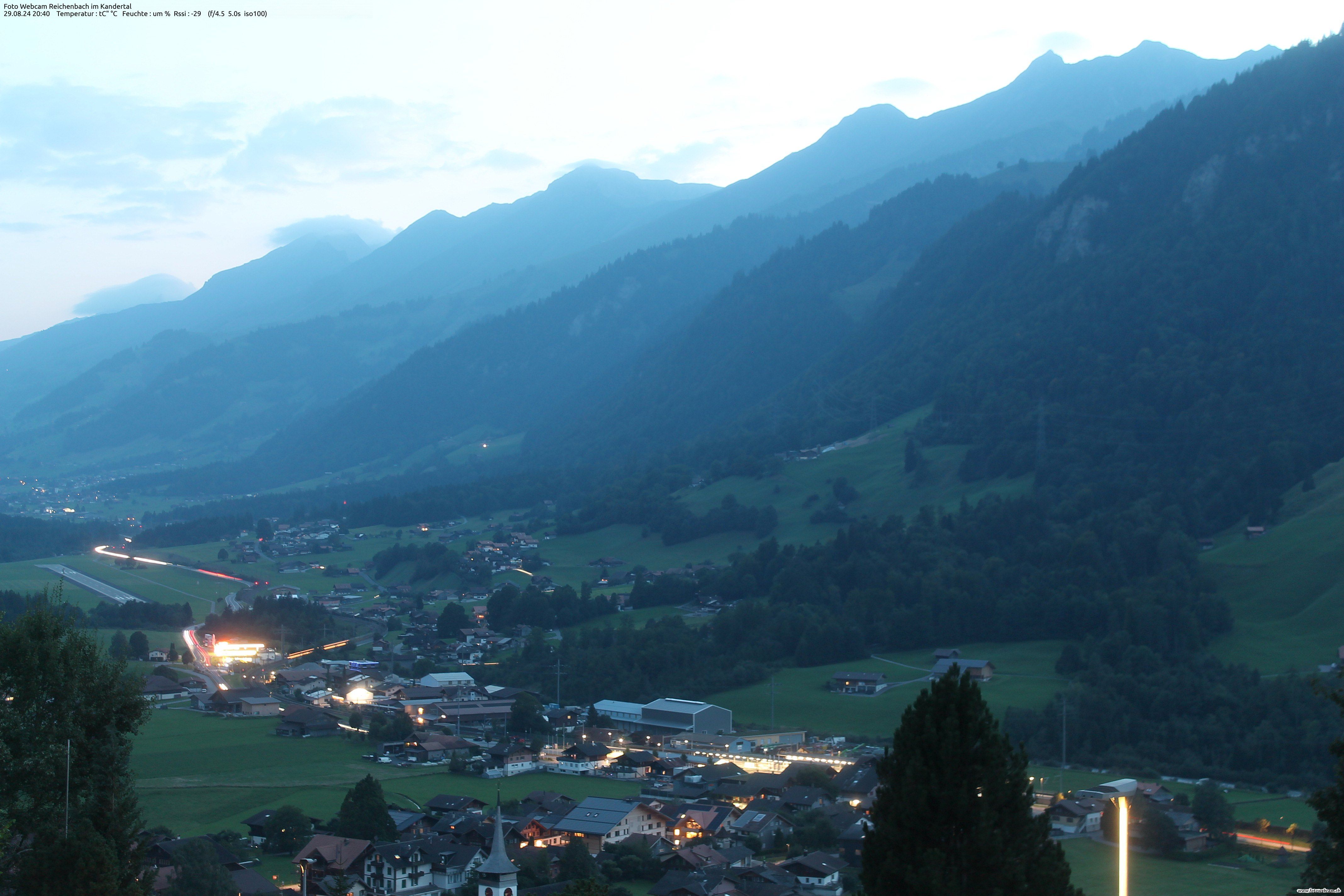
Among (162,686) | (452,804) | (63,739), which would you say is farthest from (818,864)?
(162,686)

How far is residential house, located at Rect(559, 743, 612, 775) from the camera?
51.8m

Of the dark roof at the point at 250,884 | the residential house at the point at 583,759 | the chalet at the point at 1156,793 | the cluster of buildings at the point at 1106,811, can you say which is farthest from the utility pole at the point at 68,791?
the residential house at the point at 583,759

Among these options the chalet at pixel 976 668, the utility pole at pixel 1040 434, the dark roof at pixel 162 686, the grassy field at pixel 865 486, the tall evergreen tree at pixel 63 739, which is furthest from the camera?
the grassy field at pixel 865 486

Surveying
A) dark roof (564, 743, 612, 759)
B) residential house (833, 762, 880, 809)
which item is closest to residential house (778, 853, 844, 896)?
residential house (833, 762, 880, 809)

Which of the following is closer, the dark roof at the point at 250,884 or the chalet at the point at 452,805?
the dark roof at the point at 250,884

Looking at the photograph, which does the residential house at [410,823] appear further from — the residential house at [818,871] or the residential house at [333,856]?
the residential house at [818,871]

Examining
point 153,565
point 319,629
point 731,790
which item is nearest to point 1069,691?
point 731,790

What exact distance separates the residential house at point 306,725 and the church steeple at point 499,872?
30939mm

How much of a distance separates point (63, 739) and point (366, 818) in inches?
835

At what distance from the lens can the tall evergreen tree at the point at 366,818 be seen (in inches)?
1484

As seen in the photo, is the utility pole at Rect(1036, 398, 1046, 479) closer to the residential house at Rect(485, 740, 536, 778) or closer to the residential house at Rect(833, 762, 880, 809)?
the residential house at Rect(833, 762, 880, 809)

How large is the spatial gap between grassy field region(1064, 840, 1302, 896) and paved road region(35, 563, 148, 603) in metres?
76.9

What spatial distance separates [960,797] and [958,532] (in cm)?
7875

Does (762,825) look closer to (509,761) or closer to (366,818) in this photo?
(366,818)
